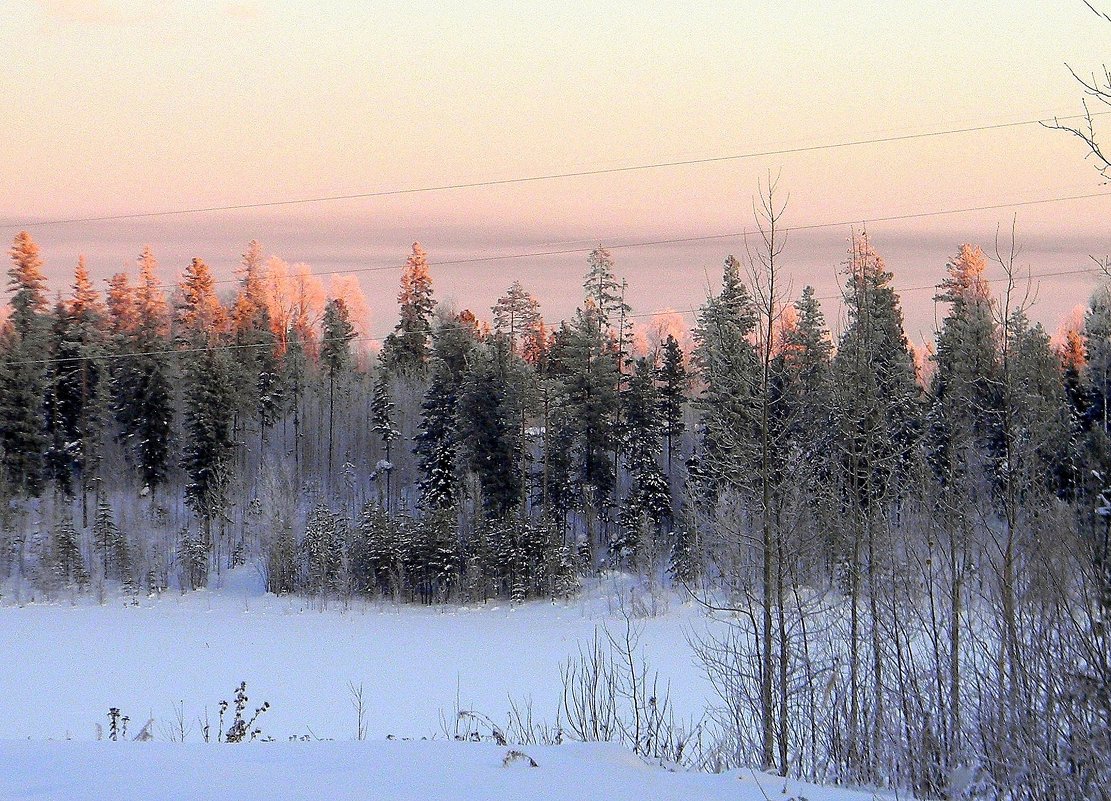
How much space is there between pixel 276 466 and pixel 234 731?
5131 centimetres

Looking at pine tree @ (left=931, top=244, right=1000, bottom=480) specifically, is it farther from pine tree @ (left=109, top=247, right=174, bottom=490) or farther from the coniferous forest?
pine tree @ (left=109, top=247, right=174, bottom=490)

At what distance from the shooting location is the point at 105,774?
7.38m

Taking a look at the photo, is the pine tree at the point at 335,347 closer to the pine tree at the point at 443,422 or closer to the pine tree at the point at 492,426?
the pine tree at the point at 443,422

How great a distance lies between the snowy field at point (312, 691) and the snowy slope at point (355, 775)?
24mm

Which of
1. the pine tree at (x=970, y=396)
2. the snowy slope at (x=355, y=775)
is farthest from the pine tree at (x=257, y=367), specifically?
the snowy slope at (x=355, y=775)

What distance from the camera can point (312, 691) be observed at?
25.7 meters

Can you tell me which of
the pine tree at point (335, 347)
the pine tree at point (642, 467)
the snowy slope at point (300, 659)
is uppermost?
the pine tree at point (335, 347)

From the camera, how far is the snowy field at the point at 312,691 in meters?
7.44

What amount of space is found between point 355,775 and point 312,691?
1926 centimetres

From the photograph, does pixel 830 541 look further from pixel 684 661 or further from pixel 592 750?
pixel 592 750

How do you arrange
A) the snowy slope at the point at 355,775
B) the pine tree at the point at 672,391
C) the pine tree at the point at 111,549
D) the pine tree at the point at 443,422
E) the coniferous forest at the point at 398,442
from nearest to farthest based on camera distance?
the snowy slope at the point at 355,775 < the coniferous forest at the point at 398,442 < the pine tree at the point at 111,549 < the pine tree at the point at 443,422 < the pine tree at the point at 672,391

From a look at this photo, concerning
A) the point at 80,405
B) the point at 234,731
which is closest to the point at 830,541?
the point at 234,731

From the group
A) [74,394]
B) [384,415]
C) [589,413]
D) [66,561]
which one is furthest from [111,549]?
[589,413]

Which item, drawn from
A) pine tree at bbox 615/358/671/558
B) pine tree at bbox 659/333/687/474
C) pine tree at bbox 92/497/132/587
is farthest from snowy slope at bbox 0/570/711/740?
pine tree at bbox 659/333/687/474
